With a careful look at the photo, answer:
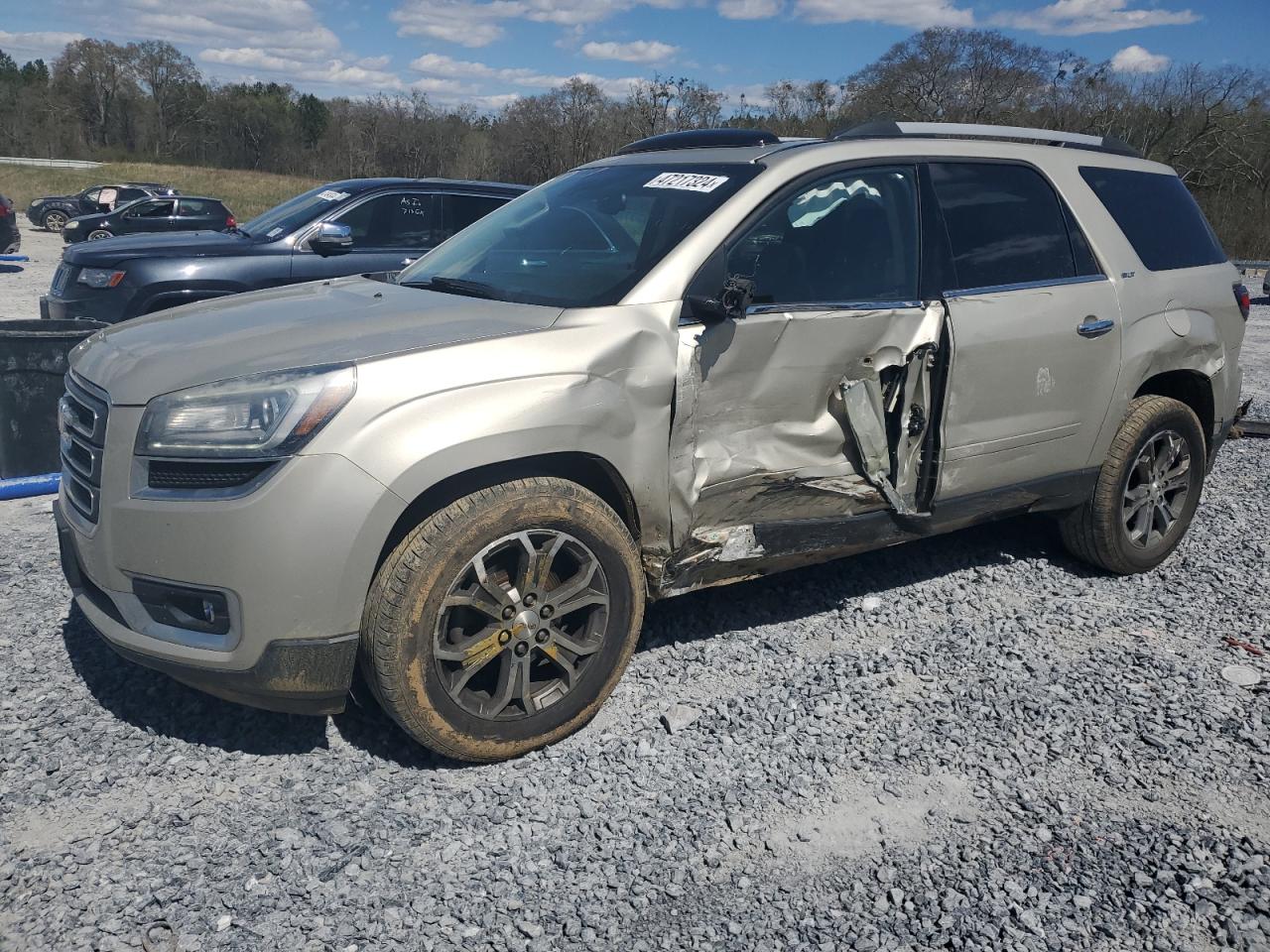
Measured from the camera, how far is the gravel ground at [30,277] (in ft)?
44.8

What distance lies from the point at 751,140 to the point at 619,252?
2.88 ft

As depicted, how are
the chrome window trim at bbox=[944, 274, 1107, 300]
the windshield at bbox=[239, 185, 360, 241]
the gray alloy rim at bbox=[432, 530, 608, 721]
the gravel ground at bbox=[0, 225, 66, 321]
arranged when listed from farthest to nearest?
the gravel ground at bbox=[0, 225, 66, 321], the windshield at bbox=[239, 185, 360, 241], the chrome window trim at bbox=[944, 274, 1107, 300], the gray alloy rim at bbox=[432, 530, 608, 721]

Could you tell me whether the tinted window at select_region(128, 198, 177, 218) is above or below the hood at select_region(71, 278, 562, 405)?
below

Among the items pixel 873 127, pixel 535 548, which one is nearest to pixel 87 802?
pixel 535 548

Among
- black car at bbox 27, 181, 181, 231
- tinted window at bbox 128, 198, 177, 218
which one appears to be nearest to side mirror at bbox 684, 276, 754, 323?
tinted window at bbox 128, 198, 177, 218

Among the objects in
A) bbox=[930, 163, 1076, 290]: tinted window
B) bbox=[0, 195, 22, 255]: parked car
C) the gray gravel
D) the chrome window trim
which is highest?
bbox=[930, 163, 1076, 290]: tinted window

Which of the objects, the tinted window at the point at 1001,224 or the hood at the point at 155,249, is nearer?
the tinted window at the point at 1001,224

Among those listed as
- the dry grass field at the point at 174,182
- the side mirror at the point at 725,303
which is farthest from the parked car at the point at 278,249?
the dry grass field at the point at 174,182

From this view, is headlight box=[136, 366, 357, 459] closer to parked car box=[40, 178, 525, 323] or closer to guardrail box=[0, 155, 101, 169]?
parked car box=[40, 178, 525, 323]

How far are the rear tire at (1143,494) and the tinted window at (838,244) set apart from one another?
1.53 meters

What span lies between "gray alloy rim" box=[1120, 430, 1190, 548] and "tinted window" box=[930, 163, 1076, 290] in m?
1.08

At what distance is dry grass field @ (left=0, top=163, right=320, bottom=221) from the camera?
134 ft

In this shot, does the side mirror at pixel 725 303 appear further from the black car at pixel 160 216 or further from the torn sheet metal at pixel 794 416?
the black car at pixel 160 216

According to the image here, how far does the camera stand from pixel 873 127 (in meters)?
4.03
